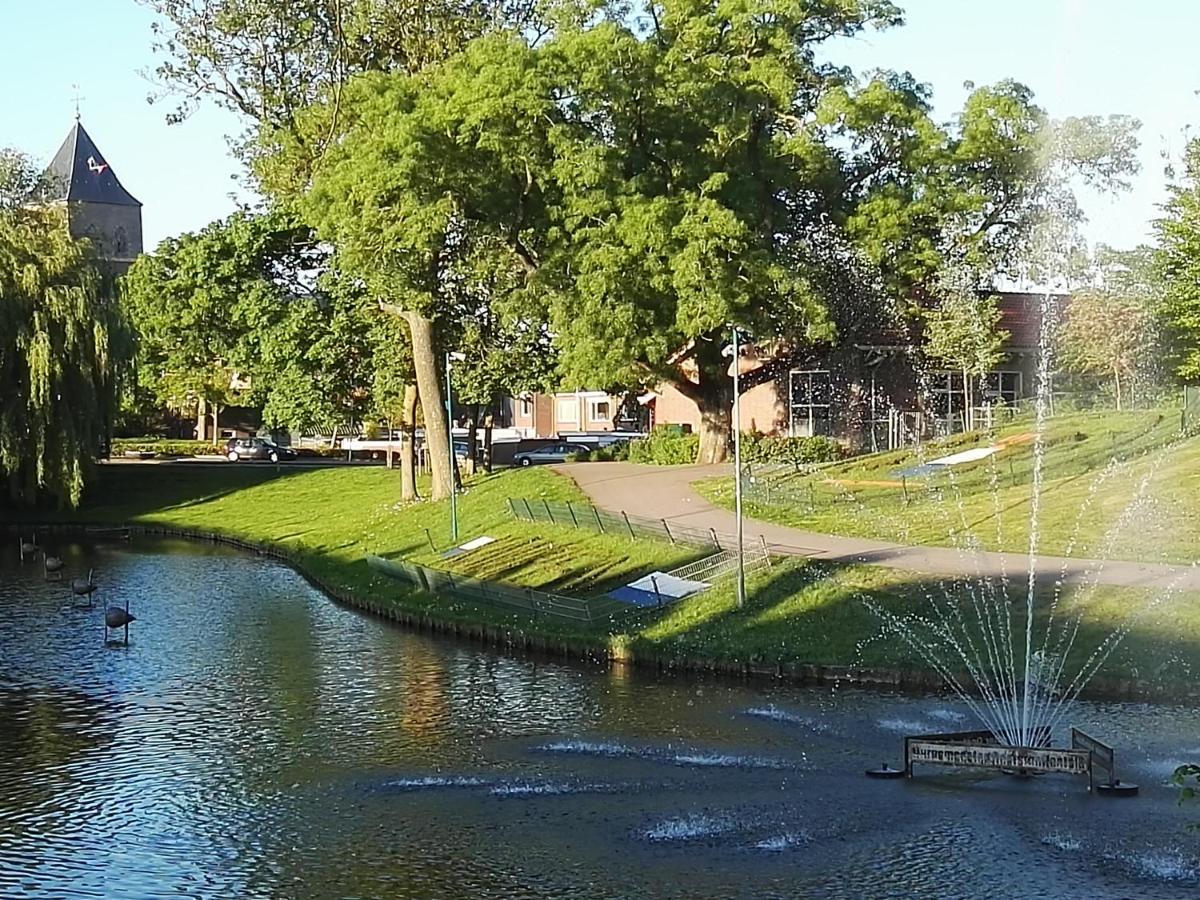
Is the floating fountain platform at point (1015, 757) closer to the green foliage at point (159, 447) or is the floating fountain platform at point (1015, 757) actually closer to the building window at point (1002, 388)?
the building window at point (1002, 388)

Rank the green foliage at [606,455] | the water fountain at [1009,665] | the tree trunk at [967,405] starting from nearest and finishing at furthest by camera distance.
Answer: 1. the water fountain at [1009,665]
2. the tree trunk at [967,405]
3. the green foliage at [606,455]

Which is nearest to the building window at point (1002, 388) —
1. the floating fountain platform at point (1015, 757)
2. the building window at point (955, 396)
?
the building window at point (955, 396)

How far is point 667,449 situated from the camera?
5184 cm

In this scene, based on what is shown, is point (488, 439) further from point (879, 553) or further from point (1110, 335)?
point (879, 553)

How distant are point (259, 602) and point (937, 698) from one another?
1813 cm

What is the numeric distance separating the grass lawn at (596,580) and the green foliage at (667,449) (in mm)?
4617

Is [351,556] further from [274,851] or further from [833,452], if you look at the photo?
[274,851]

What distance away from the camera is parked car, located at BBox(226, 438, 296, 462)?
245 ft

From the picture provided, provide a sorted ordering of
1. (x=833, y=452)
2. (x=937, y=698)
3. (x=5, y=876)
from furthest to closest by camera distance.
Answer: (x=833, y=452) → (x=937, y=698) → (x=5, y=876)

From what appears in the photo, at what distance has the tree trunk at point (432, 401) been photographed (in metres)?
45.2

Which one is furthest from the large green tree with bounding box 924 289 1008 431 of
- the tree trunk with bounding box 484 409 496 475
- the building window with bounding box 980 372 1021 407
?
the tree trunk with bounding box 484 409 496 475

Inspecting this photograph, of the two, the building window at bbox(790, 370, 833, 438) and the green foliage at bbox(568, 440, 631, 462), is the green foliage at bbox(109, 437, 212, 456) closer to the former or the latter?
the green foliage at bbox(568, 440, 631, 462)

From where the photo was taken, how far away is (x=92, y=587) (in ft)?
112

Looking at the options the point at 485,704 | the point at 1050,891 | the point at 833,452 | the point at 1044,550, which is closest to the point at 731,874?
the point at 1050,891
